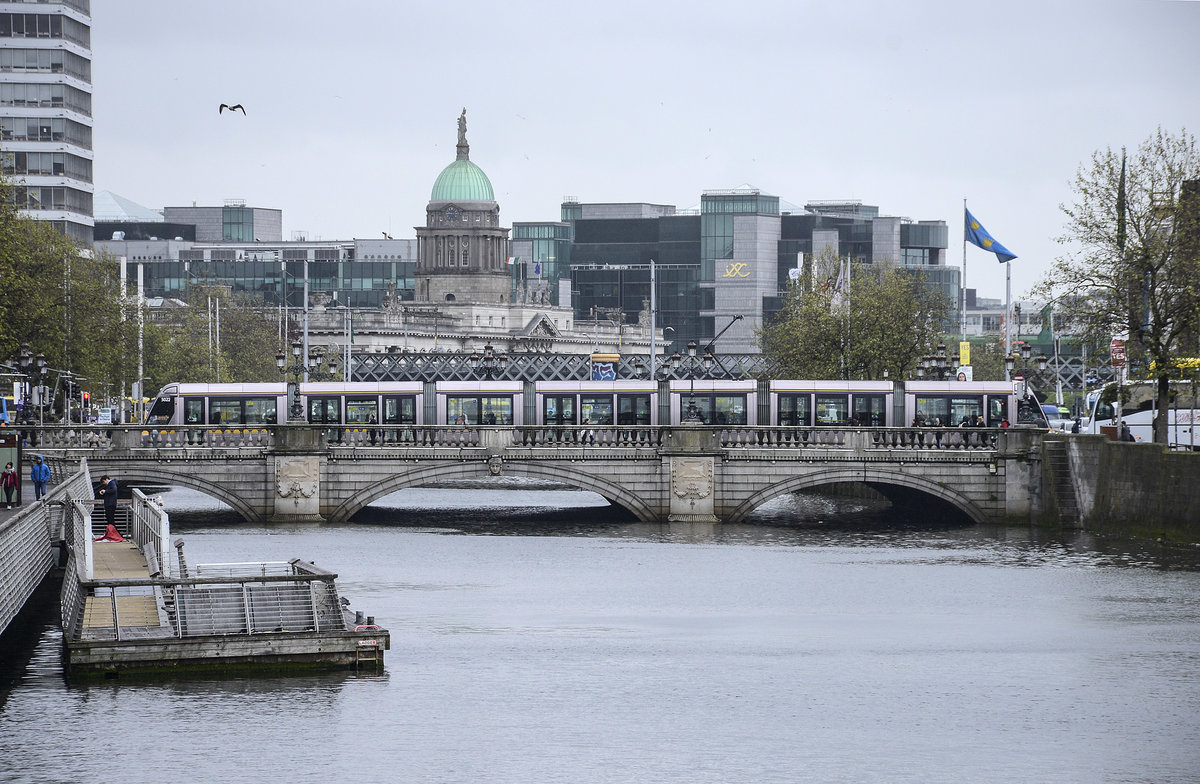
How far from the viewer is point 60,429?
282 feet

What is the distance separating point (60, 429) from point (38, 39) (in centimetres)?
5725

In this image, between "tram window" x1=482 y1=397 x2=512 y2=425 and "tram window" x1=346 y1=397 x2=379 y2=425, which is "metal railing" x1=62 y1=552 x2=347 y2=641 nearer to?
"tram window" x1=482 y1=397 x2=512 y2=425

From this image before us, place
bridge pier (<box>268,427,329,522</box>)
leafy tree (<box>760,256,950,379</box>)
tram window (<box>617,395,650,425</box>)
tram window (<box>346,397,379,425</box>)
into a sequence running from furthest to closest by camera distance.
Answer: leafy tree (<box>760,256,950,379</box>), tram window (<box>346,397,379,425</box>), tram window (<box>617,395,650,425</box>), bridge pier (<box>268,427,329,522</box>)

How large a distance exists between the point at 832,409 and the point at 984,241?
81.2 feet

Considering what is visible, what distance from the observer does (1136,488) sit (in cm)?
7681

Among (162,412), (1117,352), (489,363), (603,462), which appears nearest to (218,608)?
(603,462)

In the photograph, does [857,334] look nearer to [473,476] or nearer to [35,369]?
[473,476]

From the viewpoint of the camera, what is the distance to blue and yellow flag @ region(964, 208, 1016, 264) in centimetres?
11081

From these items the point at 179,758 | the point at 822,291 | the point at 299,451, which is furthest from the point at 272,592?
the point at 822,291

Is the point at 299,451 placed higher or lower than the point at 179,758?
higher

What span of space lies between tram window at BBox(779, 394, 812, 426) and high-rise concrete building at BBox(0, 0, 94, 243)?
6271cm

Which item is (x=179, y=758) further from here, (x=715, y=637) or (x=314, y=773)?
(x=715, y=637)

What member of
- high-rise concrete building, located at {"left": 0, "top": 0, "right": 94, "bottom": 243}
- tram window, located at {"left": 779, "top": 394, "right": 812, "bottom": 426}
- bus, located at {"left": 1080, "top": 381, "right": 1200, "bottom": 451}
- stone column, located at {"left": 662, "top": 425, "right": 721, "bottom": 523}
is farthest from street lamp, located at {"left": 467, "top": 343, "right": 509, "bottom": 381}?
bus, located at {"left": 1080, "top": 381, "right": 1200, "bottom": 451}

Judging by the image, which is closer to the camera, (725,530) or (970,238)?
(725,530)
